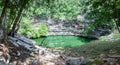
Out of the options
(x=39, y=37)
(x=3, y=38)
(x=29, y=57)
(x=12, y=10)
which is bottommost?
(x=39, y=37)

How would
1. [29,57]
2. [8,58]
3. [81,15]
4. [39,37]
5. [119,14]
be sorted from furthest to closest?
[81,15]
[39,37]
[119,14]
[29,57]
[8,58]

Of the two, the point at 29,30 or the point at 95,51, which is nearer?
the point at 95,51

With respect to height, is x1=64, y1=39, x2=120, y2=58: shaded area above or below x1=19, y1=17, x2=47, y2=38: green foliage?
above

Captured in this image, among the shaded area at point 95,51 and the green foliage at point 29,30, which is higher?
the shaded area at point 95,51

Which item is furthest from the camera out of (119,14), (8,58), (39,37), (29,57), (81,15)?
(81,15)

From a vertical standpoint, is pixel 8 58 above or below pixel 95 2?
below

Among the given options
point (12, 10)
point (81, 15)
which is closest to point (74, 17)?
point (81, 15)

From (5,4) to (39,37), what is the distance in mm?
69236

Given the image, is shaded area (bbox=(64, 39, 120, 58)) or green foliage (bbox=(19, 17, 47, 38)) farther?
green foliage (bbox=(19, 17, 47, 38))

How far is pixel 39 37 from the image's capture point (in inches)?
3305

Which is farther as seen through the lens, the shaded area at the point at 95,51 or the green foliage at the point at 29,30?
the green foliage at the point at 29,30

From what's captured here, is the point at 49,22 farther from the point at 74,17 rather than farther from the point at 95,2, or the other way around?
the point at 95,2

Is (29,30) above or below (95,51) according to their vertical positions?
below

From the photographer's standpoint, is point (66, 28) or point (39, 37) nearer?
point (39, 37)
